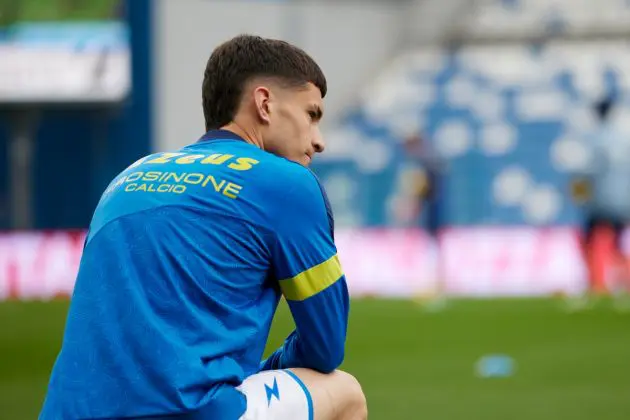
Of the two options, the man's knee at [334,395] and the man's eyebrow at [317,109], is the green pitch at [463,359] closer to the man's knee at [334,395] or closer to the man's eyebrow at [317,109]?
the man's knee at [334,395]

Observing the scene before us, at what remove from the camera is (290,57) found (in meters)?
3.54

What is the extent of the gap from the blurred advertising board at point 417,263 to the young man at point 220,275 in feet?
52.2

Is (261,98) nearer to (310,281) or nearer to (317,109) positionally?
(317,109)

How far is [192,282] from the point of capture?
129 inches

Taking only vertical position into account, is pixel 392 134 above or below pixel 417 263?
above

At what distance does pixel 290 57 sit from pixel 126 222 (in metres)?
0.65

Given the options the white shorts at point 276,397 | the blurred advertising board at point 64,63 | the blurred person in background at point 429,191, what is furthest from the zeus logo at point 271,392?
the blurred advertising board at point 64,63

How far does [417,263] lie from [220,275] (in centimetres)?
1712

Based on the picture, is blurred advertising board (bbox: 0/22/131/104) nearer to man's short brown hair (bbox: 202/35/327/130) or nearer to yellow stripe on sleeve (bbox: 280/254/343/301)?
man's short brown hair (bbox: 202/35/327/130)

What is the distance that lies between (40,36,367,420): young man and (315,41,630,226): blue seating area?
70.4 ft

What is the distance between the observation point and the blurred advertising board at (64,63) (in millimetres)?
23047

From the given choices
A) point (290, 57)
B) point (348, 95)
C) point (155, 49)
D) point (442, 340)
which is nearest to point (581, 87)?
point (348, 95)

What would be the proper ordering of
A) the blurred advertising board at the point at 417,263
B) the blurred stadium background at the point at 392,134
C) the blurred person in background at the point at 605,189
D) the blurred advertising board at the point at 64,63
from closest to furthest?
1. the blurred person in background at the point at 605,189
2. the blurred stadium background at the point at 392,134
3. the blurred advertising board at the point at 417,263
4. the blurred advertising board at the point at 64,63

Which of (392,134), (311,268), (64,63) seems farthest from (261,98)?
(392,134)
